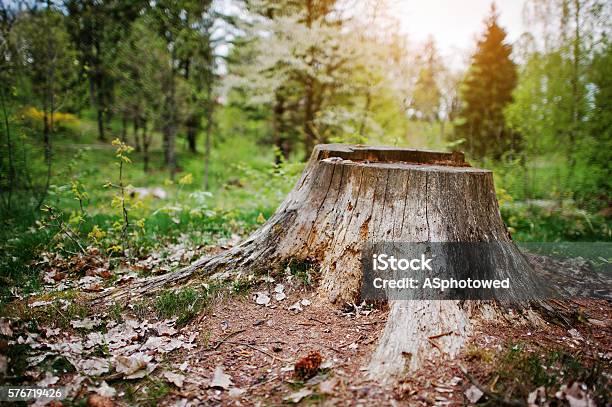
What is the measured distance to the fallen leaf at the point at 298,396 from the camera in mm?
1960

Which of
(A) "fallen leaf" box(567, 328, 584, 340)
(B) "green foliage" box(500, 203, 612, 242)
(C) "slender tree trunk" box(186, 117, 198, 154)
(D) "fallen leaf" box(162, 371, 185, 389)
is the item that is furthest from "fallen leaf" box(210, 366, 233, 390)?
(C) "slender tree trunk" box(186, 117, 198, 154)

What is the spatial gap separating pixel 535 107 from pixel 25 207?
32.0 feet

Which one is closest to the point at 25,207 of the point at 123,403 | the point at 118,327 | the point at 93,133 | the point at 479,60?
the point at 118,327

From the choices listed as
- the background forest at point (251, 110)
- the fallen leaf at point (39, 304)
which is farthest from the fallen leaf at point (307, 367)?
the background forest at point (251, 110)

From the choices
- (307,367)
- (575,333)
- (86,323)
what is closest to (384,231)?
(307,367)

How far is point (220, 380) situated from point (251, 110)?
16350 millimetres

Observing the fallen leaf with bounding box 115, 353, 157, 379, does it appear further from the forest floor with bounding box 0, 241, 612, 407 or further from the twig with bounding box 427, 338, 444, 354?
the twig with bounding box 427, 338, 444, 354

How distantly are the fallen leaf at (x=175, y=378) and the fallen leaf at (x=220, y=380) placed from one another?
174 mm

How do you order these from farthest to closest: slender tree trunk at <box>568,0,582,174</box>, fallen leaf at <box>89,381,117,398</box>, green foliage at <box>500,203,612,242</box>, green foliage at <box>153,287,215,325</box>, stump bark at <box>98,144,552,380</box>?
slender tree trunk at <box>568,0,582,174</box>
green foliage at <box>500,203,612,242</box>
green foliage at <box>153,287,215,325</box>
stump bark at <box>98,144,552,380</box>
fallen leaf at <box>89,381,117,398</box>

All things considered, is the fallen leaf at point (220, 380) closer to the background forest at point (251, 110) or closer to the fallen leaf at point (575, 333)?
the background forest at point (251, 110)

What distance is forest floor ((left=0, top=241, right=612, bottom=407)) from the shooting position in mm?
2004

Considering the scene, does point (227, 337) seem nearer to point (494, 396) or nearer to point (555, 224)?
point (494, 396)

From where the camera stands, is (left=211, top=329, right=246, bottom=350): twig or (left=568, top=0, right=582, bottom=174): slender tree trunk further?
(left=568, top=0, right=582, bottom=174): slender tree trunk

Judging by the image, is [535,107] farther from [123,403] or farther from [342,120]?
[123,403]
